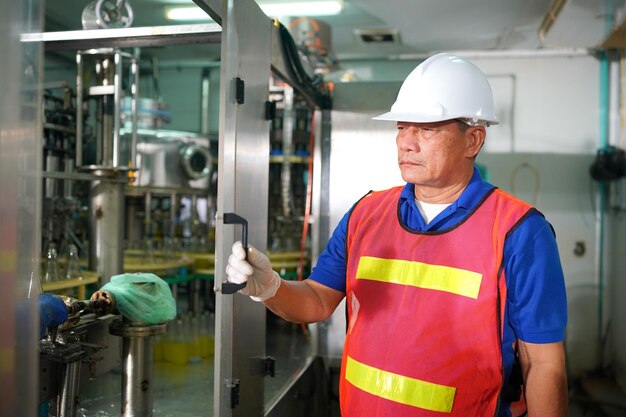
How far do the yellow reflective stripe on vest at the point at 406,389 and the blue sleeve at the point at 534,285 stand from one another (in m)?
0.22

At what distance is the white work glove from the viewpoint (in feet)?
3.76

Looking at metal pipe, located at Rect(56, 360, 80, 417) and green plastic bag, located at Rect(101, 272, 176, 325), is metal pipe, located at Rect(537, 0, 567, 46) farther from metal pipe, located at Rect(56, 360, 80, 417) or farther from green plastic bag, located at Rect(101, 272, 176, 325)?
metal pipe, located at Rect(56, 360, 80, 417)

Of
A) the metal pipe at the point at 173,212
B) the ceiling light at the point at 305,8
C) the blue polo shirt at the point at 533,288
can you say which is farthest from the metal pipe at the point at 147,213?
the blue polo shirt at the point at 533,288

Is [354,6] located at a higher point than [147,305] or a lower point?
higher

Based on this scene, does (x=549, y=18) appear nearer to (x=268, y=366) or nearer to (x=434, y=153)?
(x=434, y=153)

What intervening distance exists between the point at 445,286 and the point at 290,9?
3.09 m

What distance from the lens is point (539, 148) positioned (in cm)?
416

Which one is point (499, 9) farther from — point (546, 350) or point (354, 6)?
point (546, 350)

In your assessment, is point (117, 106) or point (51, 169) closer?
point (117, 106)

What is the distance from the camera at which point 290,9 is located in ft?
12.8

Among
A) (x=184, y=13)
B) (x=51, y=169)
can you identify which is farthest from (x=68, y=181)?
(x=184, y=13)

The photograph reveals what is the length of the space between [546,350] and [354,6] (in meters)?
3.08

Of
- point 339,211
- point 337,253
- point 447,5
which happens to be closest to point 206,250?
point 339,211

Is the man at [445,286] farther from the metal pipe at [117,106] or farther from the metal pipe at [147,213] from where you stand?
the metal pipe at [147,213]
